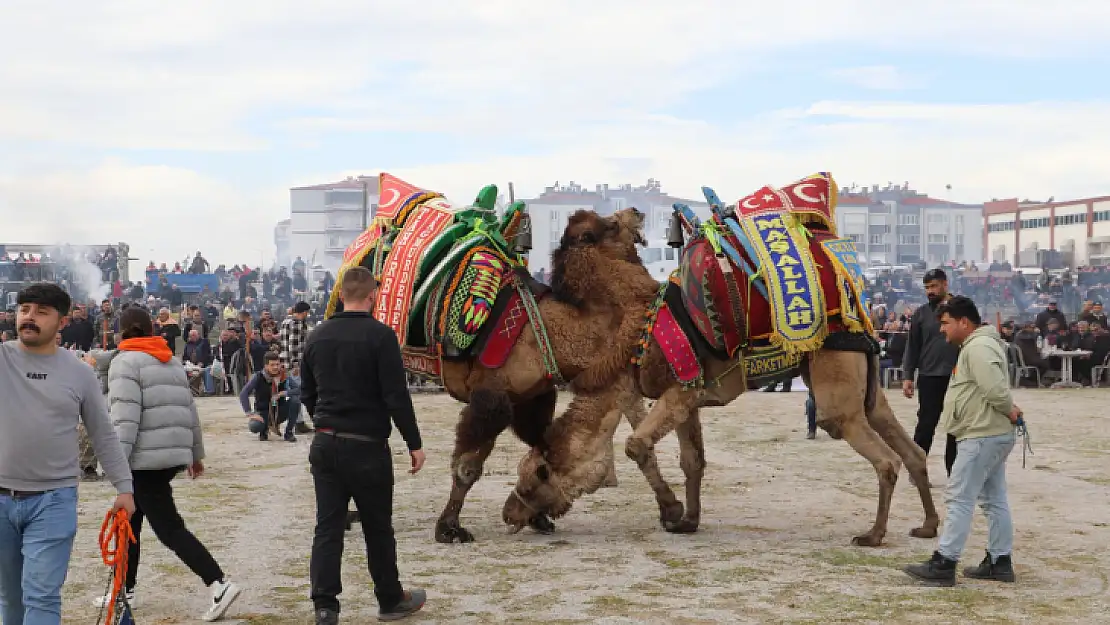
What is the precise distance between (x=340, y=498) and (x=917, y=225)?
99.0 meters

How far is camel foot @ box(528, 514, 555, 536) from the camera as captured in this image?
8.97 m

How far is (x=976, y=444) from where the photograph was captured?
7047 millimetres

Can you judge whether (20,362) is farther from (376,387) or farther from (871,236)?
(871,236)

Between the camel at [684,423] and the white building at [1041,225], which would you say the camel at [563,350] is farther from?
the white building at [1041,225]

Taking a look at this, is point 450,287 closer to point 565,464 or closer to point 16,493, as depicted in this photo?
point 565,464

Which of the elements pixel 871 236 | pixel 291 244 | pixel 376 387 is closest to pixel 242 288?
pixel 376 387

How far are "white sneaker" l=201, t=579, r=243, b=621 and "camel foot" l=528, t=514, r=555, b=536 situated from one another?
2939mm

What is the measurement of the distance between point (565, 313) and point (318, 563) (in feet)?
11.3

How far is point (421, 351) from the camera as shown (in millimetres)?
9227

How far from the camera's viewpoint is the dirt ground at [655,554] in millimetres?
6582

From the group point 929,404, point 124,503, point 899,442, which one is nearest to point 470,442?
point 899,442

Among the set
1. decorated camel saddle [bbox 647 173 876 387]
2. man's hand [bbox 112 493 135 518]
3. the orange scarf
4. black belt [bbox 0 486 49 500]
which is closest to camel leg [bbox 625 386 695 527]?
decorated camel saddle [bbox 647 173 876 387]

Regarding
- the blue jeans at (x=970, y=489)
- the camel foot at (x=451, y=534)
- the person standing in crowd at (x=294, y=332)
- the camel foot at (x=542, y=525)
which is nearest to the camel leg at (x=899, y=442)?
the blue jeans at (x=970, y=489)

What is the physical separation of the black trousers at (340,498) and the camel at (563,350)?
2.43 metres
